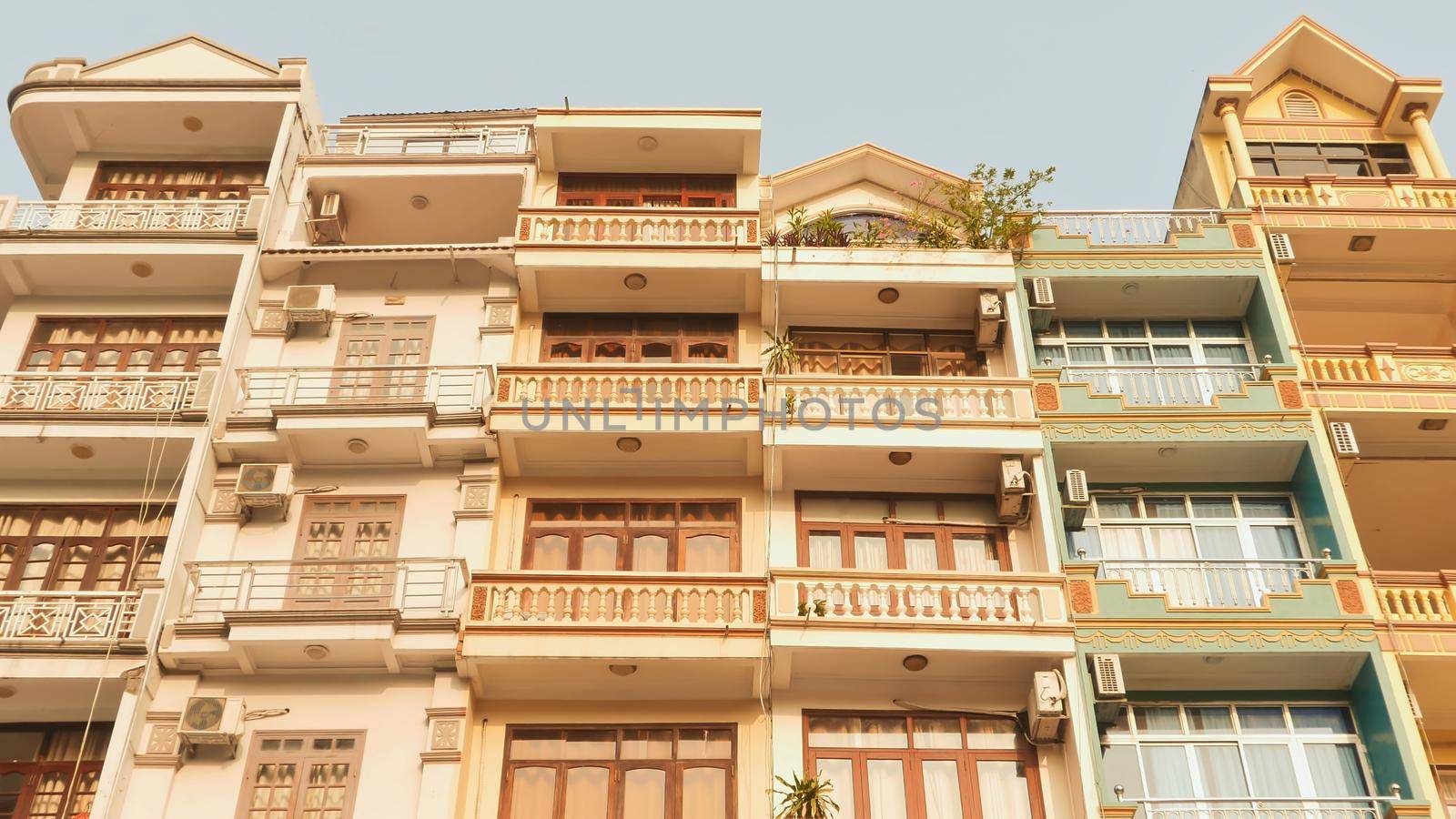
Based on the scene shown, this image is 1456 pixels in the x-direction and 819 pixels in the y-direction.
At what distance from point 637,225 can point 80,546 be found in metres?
8.74

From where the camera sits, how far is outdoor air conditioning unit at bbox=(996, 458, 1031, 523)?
17.6 meters

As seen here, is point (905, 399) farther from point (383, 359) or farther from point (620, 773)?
point (383, 359)

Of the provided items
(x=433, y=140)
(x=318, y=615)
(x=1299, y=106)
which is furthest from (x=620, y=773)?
(x=1299, y=106)

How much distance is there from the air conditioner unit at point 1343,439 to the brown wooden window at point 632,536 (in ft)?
25.9

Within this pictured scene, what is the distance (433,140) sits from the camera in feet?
71.5

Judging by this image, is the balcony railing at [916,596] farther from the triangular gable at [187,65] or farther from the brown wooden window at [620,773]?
the triangular gable at [187,65]

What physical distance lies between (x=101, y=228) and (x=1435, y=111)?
2079 centimetres

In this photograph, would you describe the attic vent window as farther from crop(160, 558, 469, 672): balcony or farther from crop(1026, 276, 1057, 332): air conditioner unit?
crop(160, 558, 469, 672): balcony

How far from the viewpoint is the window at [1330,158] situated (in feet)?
72.0

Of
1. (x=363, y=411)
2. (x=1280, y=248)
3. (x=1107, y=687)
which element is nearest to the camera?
(x=1107, y=687)

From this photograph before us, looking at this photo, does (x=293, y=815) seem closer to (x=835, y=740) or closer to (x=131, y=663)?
(x=131, y=663)

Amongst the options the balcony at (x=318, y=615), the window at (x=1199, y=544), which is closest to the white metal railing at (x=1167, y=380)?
the window at (x=1199, y=544)

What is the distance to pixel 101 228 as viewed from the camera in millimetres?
19922

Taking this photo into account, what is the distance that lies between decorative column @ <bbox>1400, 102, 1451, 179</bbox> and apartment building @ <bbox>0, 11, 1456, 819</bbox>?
58 millimetres
